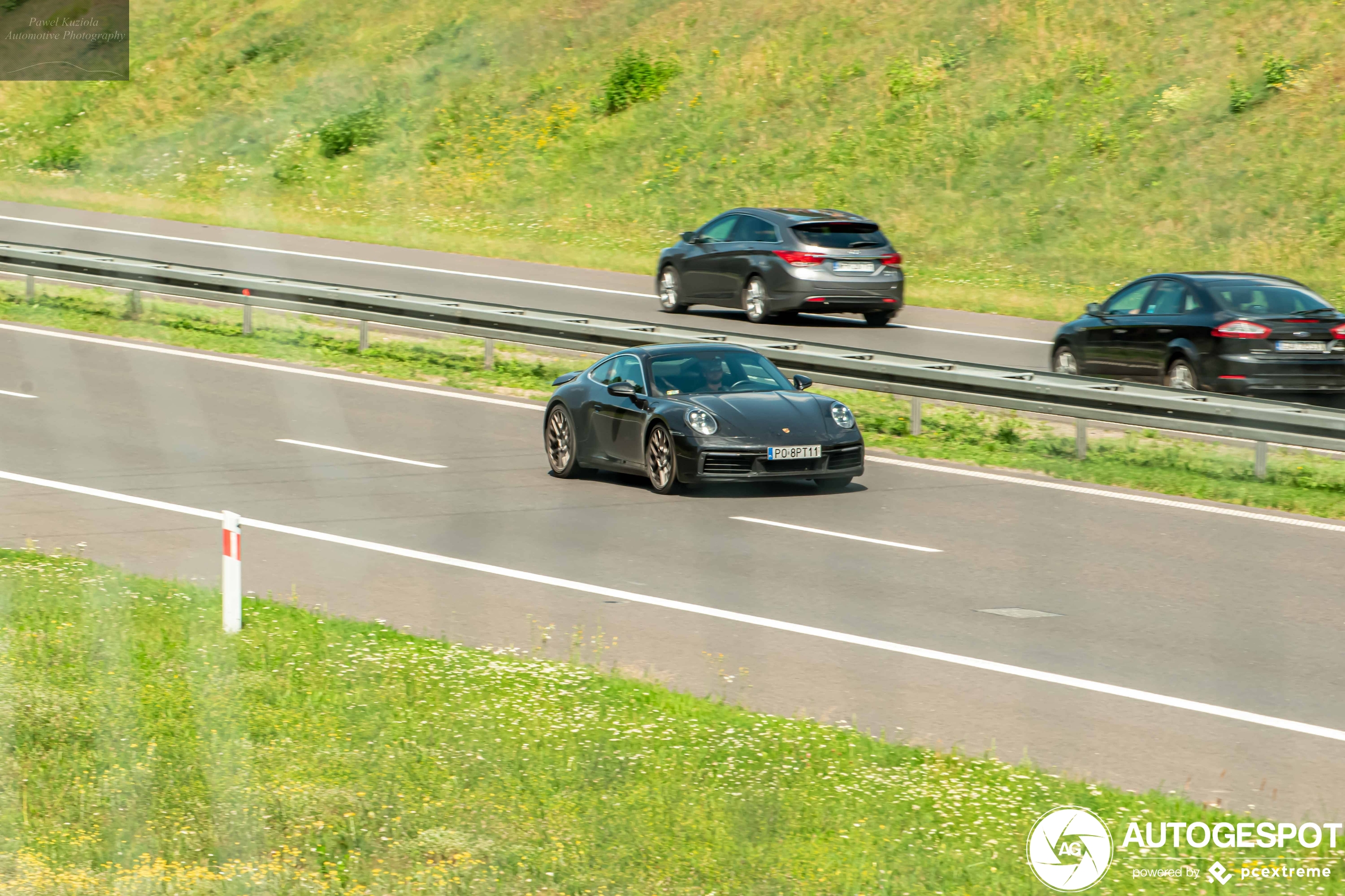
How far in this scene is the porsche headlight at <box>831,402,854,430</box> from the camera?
50.3 ft

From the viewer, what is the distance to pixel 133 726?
7762 mm

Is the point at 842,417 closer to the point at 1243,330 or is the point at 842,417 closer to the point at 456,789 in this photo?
the point at 1243,330

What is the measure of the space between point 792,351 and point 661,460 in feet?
15.2

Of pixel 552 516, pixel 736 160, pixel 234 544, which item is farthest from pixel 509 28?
pixel 234 544

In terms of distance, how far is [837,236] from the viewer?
2633 cm

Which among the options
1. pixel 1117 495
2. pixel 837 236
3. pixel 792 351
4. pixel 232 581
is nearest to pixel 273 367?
pixel 792 351

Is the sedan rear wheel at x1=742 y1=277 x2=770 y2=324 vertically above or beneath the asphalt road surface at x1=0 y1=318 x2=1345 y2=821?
above

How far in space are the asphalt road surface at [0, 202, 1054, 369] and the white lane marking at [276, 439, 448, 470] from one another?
8.38 m

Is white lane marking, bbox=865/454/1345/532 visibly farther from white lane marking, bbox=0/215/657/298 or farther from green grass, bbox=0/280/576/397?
white lane marking, bbox=0/215/657/298

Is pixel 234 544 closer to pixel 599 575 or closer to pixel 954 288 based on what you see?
pixel 599 575

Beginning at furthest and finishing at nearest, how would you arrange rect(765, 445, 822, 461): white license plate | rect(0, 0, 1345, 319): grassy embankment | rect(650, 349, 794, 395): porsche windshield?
rect(0, 0, 1345, 319): grassy embankment
rect(650, 349, 794, 395): porsche windshield
rect(765, 445, 822, 461): white license plate

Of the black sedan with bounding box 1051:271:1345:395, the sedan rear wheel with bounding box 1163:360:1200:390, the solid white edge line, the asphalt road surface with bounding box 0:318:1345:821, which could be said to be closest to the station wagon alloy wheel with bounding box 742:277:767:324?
the solid white edge line

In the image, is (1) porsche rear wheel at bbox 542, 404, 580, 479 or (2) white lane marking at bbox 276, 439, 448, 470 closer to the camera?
(1) porsche rear wheel at bbox 542, 404, 580, 479

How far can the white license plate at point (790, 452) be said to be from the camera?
48.8 feet
